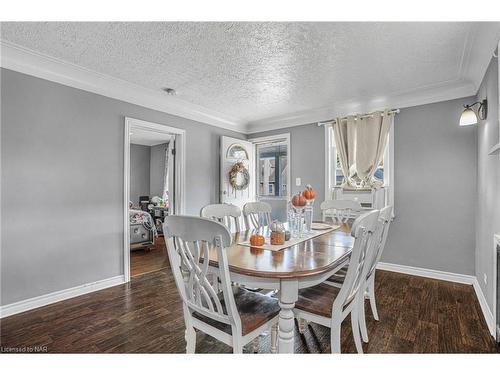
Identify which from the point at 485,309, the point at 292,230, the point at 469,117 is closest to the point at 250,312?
the point at 292,230

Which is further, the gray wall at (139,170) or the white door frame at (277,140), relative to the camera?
the gray wall at (139,170)

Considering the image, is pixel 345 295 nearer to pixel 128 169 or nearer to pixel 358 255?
pixel 358 255

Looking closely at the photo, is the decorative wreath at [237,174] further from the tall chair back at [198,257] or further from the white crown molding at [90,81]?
the tall chair back at [198,257]

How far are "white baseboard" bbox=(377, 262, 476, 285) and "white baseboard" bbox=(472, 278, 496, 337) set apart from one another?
13 cm

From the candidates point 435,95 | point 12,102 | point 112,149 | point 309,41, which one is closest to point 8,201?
point 12,102

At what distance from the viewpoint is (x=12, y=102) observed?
7.47 feet

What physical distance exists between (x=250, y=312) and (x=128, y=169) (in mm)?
2415

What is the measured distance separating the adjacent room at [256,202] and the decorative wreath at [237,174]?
66 cm

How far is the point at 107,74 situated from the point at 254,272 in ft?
8.80

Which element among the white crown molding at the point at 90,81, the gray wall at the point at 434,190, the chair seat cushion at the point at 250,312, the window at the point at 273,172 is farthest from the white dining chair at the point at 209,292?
the window at the point at 273,172

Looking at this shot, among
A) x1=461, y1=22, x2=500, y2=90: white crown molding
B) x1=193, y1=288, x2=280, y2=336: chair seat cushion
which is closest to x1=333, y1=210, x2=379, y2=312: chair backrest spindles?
x1=193, y1=288, x2=280, y2=336: chair seat cushion

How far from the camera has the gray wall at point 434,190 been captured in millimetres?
2990

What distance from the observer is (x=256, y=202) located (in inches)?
113

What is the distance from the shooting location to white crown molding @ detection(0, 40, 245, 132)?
2248 mm
